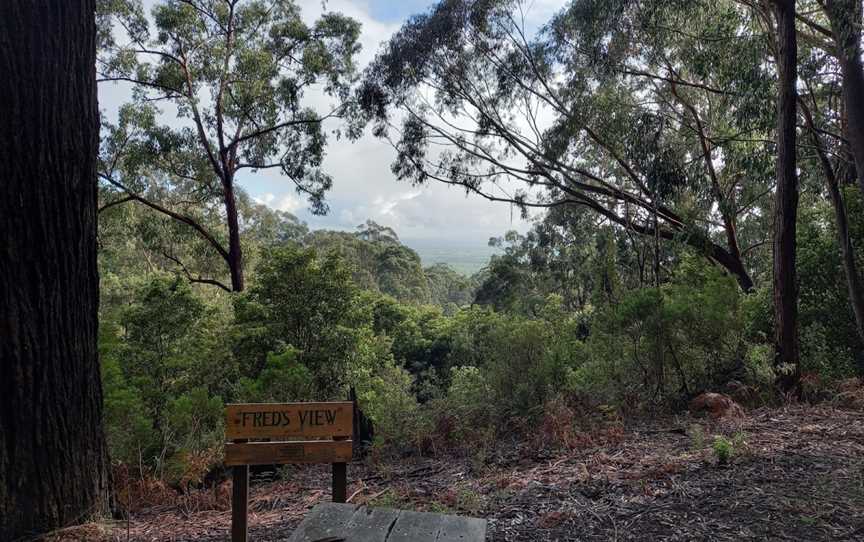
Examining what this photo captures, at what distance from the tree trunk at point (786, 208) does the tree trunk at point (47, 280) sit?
6.71 meters

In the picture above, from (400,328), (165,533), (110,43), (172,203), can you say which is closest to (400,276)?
(400,328)

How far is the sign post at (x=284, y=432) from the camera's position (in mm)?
3000

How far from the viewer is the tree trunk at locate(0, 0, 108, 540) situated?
121 inches

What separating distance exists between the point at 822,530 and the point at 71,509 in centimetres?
406

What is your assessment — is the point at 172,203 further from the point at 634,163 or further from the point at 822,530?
the point at 822,530

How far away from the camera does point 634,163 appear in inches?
481

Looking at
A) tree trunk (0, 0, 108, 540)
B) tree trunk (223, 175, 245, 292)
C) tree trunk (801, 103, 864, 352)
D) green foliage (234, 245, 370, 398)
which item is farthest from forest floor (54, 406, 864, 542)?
tree trunk (223, 175, 245, 292)

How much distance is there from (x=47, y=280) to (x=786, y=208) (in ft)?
24.2

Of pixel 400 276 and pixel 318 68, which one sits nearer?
pixel 318 68

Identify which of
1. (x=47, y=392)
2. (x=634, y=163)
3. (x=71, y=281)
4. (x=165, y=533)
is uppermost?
(x=634, y=163)

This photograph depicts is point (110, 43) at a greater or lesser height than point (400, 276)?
greater

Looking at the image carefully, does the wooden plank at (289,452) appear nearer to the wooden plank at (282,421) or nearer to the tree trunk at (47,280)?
the wooden plank at (282,421)

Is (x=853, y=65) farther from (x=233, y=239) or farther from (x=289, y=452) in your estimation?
(x=233, y=239)

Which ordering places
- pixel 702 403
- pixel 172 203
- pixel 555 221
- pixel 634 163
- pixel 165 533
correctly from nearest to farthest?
1. pixel 165 533
2. pixel 702 403
3. pixel 634 163
4. pixel 172 203
5. pixel 555 221
